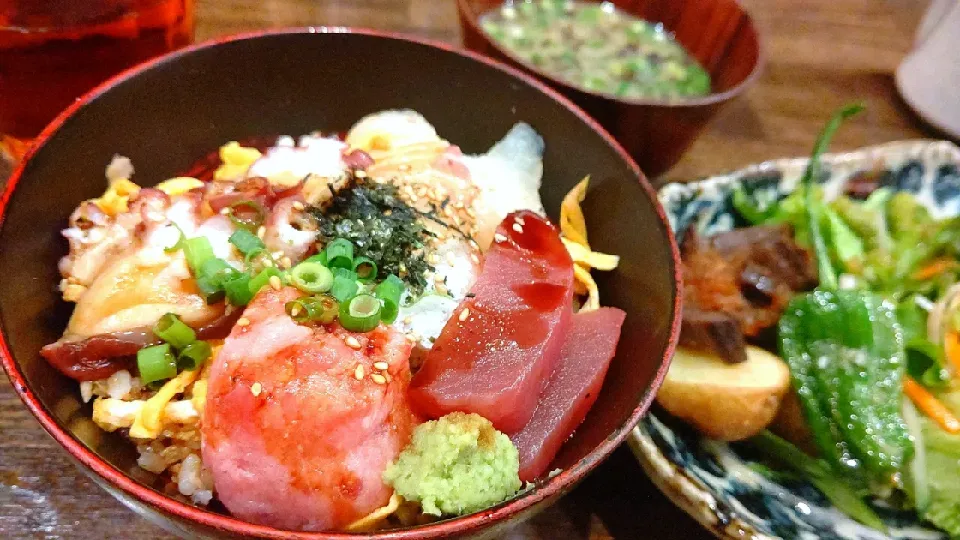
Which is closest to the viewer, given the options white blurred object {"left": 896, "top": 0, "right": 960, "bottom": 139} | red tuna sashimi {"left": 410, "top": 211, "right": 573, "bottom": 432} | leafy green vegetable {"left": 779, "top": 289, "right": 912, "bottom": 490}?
red tuna sashimi {"left": 410, "top": 211, "right": 573, "bottom": 432}

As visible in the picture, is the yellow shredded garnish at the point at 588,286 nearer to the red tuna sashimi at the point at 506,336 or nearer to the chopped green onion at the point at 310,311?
the red tuna sashimi at the point at 506,336

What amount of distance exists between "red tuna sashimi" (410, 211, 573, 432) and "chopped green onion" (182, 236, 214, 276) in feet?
1.66

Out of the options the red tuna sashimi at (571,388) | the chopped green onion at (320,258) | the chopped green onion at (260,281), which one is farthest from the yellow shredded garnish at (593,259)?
the chopped green onion at (260,281)

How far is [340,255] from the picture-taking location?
1419 millimetres

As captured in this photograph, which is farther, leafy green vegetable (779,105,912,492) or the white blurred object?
the white blurred object

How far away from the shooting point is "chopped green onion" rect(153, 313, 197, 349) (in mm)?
1321

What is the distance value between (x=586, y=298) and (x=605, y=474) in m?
0.48

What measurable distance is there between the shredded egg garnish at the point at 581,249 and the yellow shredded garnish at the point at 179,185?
91cm

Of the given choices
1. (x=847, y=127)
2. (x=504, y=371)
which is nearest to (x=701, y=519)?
(x=504, y=371)

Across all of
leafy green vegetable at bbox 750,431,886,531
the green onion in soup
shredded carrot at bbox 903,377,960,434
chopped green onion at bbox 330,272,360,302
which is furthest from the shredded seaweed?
shredded carrot at bbox 903,377,960,434

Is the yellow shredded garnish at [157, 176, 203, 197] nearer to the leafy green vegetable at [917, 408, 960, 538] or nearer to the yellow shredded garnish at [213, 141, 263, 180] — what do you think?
the yellow shredded garnish at [213, 141, 263, 180]

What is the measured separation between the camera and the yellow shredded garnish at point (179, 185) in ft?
5.45

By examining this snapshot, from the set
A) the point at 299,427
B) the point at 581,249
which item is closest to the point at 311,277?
the point at 299,427

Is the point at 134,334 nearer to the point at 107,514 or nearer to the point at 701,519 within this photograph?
the point at 107,514
